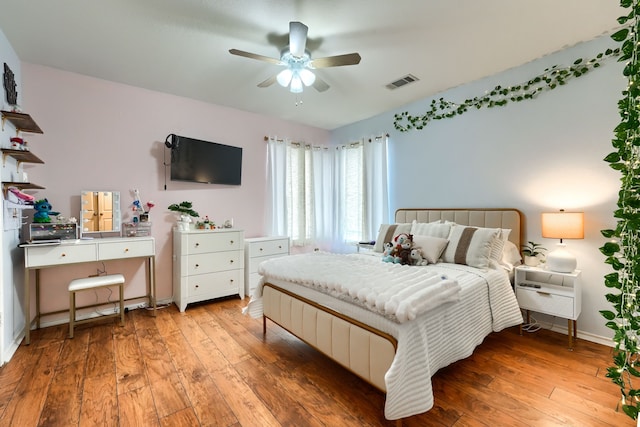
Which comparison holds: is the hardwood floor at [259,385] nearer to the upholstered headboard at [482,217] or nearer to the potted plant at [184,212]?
the upholstered headboard at [482,217]

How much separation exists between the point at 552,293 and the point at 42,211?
484cm

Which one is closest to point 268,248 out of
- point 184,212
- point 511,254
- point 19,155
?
point 184,212

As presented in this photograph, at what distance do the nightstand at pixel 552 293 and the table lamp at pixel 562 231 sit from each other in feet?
0.24

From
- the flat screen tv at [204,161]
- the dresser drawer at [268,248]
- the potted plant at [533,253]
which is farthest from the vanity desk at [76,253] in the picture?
the potted plant at [533,253]

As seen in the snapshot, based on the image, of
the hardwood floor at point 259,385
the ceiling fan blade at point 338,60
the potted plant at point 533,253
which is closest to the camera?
the hardwood floor at point 259,385

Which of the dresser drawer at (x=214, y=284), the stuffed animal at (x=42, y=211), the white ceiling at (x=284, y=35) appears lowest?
the dresser drawer at (x=214, y=284)

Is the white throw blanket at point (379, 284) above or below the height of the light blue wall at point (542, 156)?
below

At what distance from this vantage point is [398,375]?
1.46 metres

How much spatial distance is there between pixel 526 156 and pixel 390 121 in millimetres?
1936

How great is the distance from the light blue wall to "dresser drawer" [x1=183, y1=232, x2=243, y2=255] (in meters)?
2.62

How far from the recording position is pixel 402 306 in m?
1.49

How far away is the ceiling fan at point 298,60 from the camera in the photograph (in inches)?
84.1

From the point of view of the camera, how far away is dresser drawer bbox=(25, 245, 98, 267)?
2523 millimetres

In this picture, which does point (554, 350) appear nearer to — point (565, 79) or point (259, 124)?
point (565, 79)
